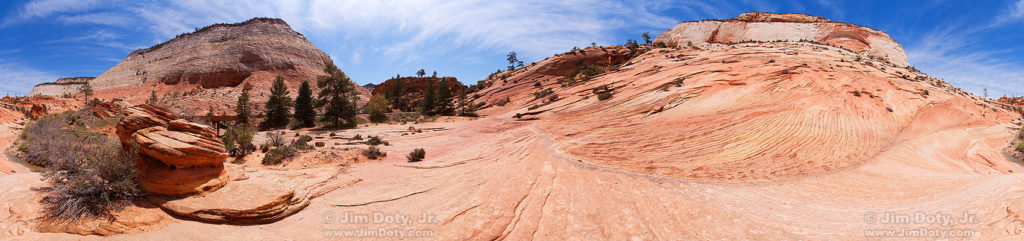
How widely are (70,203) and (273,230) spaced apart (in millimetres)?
2561

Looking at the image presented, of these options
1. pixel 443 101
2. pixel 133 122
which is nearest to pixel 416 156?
pixel 133 122

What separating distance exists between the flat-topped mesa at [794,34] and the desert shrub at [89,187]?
167ft

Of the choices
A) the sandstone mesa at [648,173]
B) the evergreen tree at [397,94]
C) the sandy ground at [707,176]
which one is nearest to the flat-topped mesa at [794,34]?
the sandstone mesa at [648,173]

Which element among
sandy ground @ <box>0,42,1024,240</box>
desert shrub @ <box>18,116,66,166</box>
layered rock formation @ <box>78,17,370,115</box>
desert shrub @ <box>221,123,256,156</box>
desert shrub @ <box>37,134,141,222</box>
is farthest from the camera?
layered rock formation @ <box>78,17,370,115</box>

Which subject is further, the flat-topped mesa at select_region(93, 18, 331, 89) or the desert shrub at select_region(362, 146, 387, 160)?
the flat-topped mesa at select_region(93, 18, 331, 89)

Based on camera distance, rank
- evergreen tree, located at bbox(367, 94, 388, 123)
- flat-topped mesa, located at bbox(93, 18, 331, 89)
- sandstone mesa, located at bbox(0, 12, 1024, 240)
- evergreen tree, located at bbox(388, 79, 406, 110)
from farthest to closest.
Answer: flat-topped mesa, located at bbox(93, 18, 331, 89), evergreen tree, located at bbox(388, 79, 406, 110), evergreen tree, located at bbox(367, 94, 388, 123), sandstone mesa, located at bbox(0, 12, 1024, 240)

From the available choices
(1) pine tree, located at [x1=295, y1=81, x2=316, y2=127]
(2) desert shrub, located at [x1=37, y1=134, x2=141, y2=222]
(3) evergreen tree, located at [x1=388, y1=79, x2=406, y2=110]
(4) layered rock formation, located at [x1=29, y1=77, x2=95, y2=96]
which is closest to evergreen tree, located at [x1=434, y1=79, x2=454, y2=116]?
(1) pine tree, located at [x1=295, y1=81, x2=316, y2=127]

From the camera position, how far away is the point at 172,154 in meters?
5.93

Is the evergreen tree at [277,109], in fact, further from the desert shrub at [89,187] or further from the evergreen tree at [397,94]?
the desert shrub at [89,187]

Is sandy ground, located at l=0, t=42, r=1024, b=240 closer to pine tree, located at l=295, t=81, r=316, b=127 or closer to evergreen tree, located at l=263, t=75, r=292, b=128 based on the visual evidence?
pine tree, located at l=295, t=81, r=316, b=127

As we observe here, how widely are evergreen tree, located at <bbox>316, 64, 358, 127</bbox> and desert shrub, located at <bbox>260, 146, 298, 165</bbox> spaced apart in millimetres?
17788

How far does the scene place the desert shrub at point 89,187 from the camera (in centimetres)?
478

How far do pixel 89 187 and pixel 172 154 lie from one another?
3.35 feet

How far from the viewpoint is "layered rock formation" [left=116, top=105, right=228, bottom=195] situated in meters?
5.88
